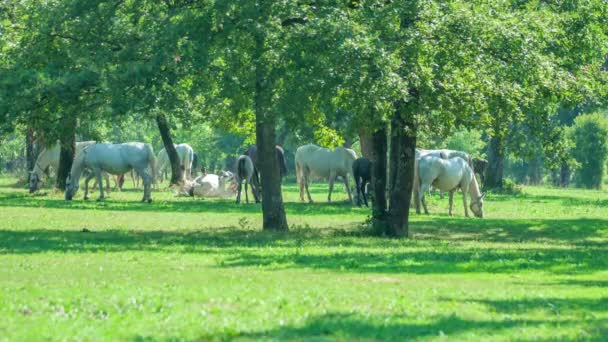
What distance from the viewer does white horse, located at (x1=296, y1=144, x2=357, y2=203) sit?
49.1 metres

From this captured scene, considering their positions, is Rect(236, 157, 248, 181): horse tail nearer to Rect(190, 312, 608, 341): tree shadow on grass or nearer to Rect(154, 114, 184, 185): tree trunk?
Rect(154, 114, 184, 185): tree trunk

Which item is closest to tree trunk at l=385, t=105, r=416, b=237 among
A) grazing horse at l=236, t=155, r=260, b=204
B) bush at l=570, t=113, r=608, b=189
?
grazing horse at l=236, t=155, r=260, b=204

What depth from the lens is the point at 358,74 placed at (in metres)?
24.1

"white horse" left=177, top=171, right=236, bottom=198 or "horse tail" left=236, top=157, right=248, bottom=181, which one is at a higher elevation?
"horse tail" left=236, top=157, right=248, bottom=181

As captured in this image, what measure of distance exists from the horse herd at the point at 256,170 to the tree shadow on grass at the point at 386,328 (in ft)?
89.5

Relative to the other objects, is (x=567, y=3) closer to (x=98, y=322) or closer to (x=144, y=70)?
(x=144, y=70)

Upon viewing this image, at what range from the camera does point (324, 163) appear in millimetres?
49688

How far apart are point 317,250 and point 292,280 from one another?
5.92 m

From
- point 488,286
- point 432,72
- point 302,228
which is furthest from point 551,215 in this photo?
point 488,286

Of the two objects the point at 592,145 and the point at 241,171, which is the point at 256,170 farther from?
the point at 592,145

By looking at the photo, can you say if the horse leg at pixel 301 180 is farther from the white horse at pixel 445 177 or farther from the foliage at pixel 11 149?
the foliage at pixel 11 149

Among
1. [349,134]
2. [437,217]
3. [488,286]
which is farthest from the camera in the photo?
[437,217]

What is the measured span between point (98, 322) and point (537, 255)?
40.3 ft

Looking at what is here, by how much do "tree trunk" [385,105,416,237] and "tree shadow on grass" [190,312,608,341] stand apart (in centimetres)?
1575
